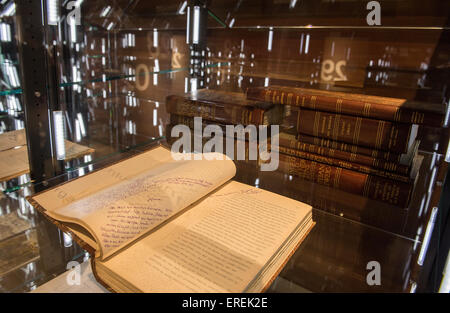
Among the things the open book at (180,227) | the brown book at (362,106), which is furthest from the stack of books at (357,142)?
the open book at (180,227)

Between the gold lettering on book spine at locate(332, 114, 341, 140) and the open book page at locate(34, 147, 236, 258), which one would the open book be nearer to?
the open book page at locate(34, 147, 236, 258)

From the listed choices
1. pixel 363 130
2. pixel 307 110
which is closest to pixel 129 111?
pixel 307 110

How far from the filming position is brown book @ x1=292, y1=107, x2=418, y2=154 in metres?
0.58

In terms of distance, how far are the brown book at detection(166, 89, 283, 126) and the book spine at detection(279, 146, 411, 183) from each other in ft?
0.31

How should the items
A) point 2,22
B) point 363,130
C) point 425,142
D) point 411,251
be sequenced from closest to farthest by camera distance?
point 411,251 → point 363,130 → point 425,142 → point 2,22

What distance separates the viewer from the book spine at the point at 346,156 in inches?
23.1

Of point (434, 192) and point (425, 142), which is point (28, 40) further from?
point (425, 142)

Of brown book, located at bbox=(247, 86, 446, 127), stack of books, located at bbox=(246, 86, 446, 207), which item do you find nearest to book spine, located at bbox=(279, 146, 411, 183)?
stack of books, located at bbox=(246, 86, 446, 207)

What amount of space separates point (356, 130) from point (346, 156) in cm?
6

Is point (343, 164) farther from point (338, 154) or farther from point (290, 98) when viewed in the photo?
point (290, 98)

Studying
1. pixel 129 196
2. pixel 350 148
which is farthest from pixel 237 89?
pixel 129 196

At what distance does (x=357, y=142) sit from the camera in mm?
621
